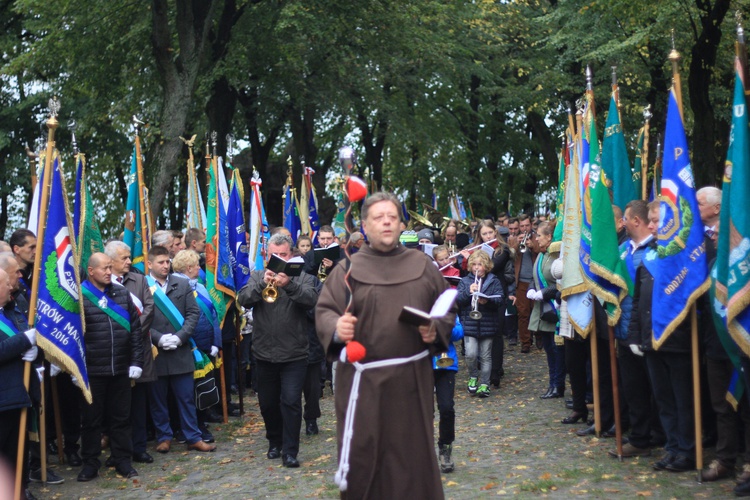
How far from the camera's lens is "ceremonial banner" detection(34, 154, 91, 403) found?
8711 mm

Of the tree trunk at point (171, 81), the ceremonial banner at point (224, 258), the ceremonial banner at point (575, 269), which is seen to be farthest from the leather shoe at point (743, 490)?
the tree trunk at point (171, 81)

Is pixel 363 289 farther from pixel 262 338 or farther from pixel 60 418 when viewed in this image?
pixel 60 418

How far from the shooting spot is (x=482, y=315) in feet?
44.2

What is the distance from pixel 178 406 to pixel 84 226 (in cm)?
228

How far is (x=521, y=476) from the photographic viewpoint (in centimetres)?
891

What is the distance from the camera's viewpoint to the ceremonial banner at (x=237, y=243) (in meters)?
13.6

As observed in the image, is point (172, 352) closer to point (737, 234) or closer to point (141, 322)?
point (141, 322)

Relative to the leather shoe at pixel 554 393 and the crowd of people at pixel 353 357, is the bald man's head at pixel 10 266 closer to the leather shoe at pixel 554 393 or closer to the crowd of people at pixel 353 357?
the crowd of people at pixel 353 357

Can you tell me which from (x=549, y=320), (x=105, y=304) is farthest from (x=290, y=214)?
(x=105, y=304)

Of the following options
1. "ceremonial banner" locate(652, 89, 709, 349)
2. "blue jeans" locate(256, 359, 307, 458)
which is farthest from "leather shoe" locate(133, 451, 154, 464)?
"ceremonial banner" locate(652, 89, 709, 349)

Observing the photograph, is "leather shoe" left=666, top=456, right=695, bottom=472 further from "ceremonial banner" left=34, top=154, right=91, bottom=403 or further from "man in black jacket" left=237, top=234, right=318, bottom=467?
"ceremonial banner" left=34, top=154, right=91, bottom=403

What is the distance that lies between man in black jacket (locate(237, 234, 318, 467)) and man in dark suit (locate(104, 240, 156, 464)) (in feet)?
3.18

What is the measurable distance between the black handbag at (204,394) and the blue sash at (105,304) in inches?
69.6

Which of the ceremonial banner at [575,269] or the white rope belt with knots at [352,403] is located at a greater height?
the ceremonial banner at [575,269]
